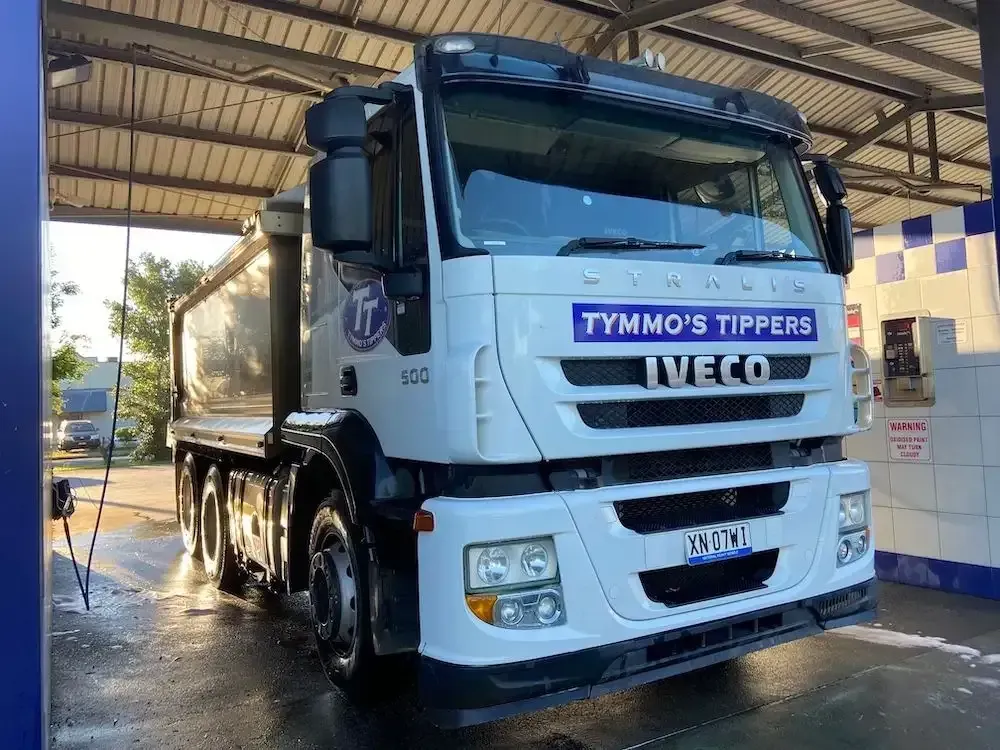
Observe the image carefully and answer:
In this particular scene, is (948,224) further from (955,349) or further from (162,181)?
(162,181)

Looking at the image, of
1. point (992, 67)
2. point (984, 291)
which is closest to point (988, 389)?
point (984, 291)

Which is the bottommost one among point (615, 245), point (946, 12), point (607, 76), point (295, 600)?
point (295, 600)

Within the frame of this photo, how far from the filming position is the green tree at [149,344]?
1014 inches

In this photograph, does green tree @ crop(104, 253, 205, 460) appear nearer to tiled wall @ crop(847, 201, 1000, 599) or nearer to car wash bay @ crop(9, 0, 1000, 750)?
car wash bay @ crop(9, 0, 1000, 750)

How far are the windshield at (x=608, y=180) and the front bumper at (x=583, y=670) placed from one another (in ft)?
4.62

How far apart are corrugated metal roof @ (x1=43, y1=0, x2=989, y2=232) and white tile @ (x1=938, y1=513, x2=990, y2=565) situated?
513 centimetres

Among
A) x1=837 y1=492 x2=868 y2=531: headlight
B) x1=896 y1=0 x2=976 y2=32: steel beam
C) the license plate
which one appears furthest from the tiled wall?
x1=896 y1=0 x2=976 y2=32: steel beam

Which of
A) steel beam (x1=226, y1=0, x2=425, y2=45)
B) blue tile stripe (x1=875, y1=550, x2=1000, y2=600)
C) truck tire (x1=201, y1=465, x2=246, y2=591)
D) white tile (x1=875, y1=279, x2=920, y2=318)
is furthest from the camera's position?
steel beam (x1=226, y1=0, x2=425, y2=45)

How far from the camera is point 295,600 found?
6.36 m

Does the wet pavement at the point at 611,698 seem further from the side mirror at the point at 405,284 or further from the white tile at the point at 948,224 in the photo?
the white tile at the point at 948,224

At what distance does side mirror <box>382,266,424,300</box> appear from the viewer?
113 inches

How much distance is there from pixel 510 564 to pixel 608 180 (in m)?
1.58

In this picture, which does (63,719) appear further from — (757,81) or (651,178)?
(757,81)

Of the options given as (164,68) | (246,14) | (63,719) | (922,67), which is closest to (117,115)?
(164,68)
